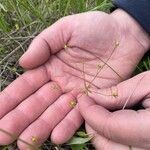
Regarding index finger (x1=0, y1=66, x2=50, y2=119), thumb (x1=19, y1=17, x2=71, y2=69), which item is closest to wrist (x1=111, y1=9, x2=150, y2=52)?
thumb (x1=19, y1=17, x2=71, y2=69)

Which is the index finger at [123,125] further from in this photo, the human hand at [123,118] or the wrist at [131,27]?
the wrist at [131,27]

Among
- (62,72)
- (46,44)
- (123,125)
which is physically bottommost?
(123,125)

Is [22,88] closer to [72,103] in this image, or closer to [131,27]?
[72,103]

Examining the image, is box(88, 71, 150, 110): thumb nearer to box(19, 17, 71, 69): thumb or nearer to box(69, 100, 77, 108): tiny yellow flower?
box(69, 100, 77, 108): tiny yellow flower

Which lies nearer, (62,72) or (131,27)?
(62,72)

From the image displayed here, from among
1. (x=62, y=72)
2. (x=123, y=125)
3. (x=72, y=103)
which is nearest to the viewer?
(x=123, y=125)

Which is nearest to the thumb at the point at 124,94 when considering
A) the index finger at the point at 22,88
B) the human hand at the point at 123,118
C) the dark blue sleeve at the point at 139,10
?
the human hand at the point at 123,118

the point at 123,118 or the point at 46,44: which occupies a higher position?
the point at 46,44

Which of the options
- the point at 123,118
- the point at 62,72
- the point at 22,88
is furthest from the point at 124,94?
the point at 22,88
